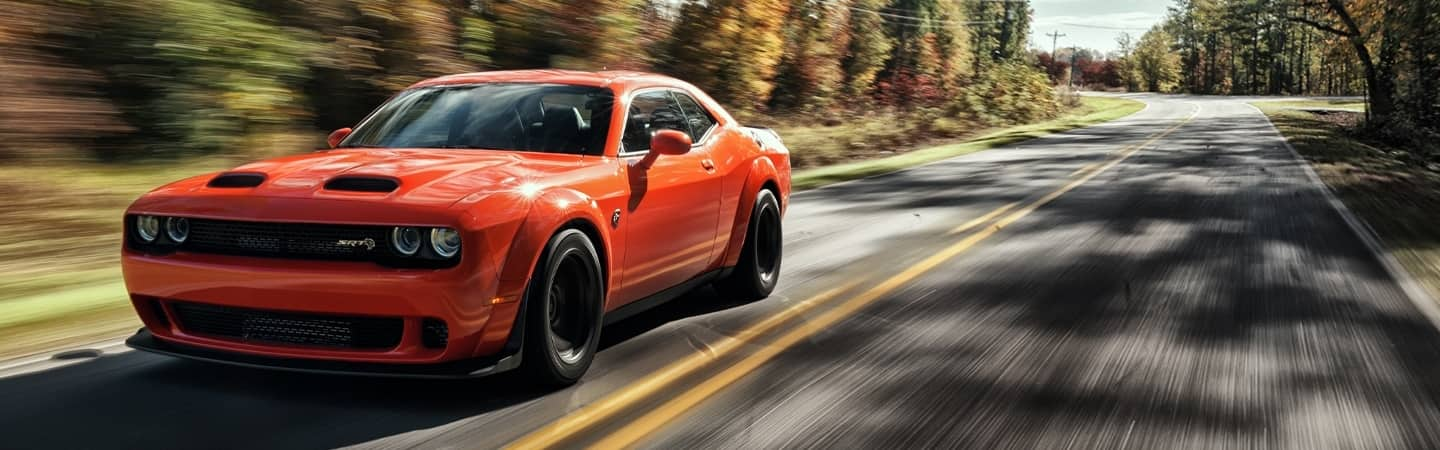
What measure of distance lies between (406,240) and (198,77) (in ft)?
32.4

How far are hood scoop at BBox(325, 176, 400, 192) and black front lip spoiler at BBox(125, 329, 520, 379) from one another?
656mm

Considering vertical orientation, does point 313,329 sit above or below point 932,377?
above

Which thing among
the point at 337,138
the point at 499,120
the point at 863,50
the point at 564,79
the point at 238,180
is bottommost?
the point at 238,180

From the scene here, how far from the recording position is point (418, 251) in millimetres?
4480

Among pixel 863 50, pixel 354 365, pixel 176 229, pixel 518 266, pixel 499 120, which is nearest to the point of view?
pixel 354 365

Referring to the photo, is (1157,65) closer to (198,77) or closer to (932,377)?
(198,77)

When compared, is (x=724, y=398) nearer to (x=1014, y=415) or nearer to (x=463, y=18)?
(x=1014, y=415)

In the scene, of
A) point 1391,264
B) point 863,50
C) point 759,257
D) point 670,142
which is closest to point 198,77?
point 759,257

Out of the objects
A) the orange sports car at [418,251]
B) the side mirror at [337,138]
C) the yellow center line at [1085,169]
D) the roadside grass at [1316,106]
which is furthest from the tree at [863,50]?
the roadside grass at [1316,106]

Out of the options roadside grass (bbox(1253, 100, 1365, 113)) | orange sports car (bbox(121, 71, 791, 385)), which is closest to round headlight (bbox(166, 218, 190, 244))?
orange sports car (bbox(121, 71, 791, 385))

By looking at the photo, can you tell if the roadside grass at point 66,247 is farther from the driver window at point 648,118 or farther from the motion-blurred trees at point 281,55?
the driver window at point 648,118

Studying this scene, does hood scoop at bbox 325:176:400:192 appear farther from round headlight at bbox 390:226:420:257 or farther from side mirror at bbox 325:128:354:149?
side mirror at bbox 325:128:354:149

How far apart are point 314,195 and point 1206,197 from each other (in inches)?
522

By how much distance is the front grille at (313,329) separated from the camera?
4.53 metres
